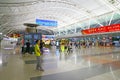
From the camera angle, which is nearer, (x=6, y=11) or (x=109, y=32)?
(x=109, y=32)

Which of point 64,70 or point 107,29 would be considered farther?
point 107,29

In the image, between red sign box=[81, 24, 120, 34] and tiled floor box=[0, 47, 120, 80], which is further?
red sign box=[81, 24, 120, 34]

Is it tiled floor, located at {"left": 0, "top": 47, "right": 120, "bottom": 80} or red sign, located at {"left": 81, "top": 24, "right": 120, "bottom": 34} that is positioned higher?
red sign, located at {"left": 81, "top": 24, "right": 120, "bottom": 34}

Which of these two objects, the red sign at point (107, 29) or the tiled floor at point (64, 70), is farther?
the red sign at point (107, 29)

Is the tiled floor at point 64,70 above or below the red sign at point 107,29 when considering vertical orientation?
below

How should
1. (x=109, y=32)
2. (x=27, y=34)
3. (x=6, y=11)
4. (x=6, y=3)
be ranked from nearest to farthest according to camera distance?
1. (x=27, y=34)
2. (x=109, y=32)
3. (x=6, y=3)
4. (x=6, y=11)

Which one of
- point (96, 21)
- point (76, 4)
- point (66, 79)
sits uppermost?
point (76, 4)

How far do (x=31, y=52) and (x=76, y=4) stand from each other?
2279 centimetres

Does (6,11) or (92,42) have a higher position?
(6,11)

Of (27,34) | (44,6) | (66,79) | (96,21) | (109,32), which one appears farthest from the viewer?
(96,21)

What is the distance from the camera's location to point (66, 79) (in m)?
6.94

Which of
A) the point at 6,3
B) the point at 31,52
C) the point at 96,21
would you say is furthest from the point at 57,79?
the point at 96,21

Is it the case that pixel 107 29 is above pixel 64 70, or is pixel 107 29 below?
above

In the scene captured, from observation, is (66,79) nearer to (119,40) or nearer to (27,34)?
(27,34)
